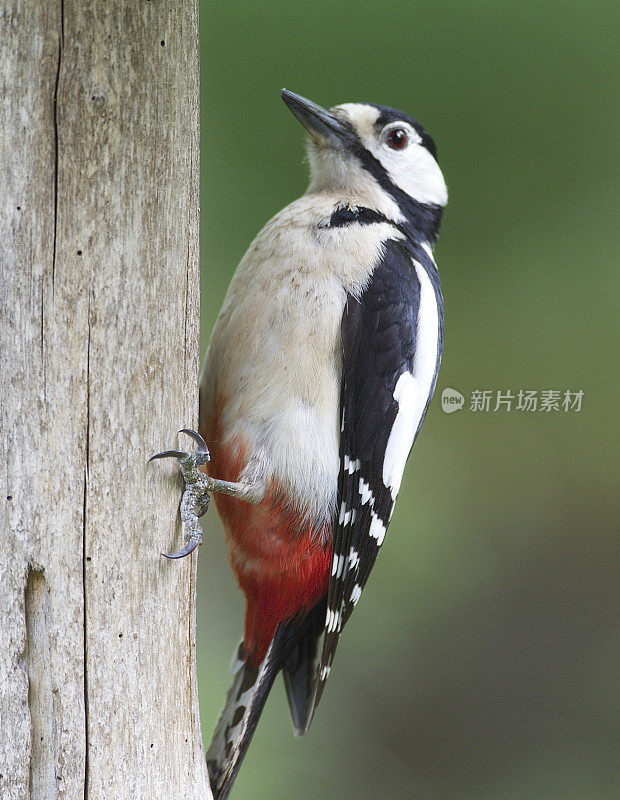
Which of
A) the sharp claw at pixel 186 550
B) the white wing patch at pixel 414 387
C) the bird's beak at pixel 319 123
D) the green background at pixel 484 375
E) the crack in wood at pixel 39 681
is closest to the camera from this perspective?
the crack in wood at pixel 39 681

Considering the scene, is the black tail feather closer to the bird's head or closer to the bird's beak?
the bird's head

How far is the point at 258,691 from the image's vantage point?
1435 mm

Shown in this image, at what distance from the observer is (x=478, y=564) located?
118 inches

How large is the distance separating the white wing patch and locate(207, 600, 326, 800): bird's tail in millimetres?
290

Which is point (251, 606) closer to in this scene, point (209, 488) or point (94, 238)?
point (209, 488)

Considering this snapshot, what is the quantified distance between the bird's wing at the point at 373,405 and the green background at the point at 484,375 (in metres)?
1.31

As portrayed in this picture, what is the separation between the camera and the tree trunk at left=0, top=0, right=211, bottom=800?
1046mm

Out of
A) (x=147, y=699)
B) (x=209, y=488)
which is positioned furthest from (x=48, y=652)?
(x=209, y=488)

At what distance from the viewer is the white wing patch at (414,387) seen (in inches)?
59.0

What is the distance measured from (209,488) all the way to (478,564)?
6.38ft

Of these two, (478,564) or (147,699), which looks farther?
(478,564)

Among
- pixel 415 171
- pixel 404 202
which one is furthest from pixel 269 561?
pixel 415 171

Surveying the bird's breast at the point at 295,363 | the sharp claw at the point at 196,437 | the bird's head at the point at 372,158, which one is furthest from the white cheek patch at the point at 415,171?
the sharp claw at the point at 196,437

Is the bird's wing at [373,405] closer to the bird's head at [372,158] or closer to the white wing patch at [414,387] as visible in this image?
the white wing patch at [414,387]
